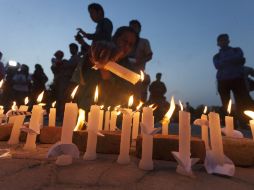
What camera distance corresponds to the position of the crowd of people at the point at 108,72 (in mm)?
4621

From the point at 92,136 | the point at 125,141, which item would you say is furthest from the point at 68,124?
the point at 125,141

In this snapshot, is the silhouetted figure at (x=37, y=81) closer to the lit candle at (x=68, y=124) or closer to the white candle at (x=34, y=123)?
the white candle at (x=34, y=123)

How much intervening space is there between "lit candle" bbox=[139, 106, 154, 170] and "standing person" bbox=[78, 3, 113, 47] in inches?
112

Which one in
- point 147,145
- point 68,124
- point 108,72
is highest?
point 108,72

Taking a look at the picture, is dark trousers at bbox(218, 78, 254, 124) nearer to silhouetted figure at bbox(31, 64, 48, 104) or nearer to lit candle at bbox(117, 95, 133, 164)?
lit candle at bbox(117, 95, 133, 164)

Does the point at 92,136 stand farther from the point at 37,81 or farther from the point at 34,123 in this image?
the point at 37,81

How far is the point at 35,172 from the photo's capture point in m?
1.98

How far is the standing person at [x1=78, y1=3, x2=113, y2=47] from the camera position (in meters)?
4.82

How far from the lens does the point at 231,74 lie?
6.92m

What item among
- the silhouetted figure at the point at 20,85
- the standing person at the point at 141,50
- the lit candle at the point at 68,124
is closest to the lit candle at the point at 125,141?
the lit candle at the point at 68,124

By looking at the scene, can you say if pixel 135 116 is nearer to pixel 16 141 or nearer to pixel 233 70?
pixel 16 141

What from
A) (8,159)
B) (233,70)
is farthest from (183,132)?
(233,70)

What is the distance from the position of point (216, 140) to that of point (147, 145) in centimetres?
61

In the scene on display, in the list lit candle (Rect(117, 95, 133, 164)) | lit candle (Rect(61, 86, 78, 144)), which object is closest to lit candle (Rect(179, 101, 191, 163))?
lit candle (Rect(117, 95, 133, 164))
